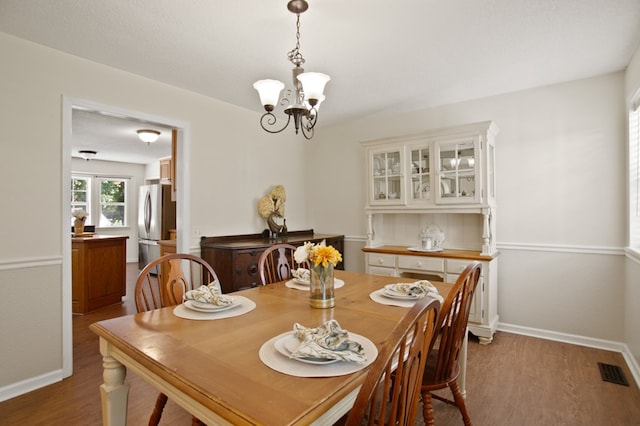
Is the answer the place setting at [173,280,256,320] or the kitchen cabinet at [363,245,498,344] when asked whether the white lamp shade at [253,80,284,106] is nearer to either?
the place setting at [173,280,256,320]

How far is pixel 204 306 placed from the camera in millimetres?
1495

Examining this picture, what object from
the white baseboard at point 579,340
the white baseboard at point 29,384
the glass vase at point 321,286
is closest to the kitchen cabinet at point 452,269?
the white baseboard at point 579,340

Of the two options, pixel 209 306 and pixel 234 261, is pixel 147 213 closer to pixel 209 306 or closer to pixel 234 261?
pixel 234 261

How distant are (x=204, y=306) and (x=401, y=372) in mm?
970

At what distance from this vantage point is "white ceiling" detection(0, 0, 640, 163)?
1.92 metres

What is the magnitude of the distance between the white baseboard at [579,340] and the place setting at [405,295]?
6.23ft

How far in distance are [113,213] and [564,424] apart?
8424 mm

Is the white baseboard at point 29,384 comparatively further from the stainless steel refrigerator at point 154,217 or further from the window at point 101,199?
the window at point 101,199

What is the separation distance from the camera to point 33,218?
2326mm

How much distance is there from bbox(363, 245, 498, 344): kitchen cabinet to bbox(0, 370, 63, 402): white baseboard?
2.77 m

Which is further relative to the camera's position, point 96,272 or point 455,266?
point 96,272

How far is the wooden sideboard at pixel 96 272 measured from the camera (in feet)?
12.9

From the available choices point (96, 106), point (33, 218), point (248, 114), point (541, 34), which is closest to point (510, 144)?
point (541, 34)

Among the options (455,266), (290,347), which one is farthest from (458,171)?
(290,347)
